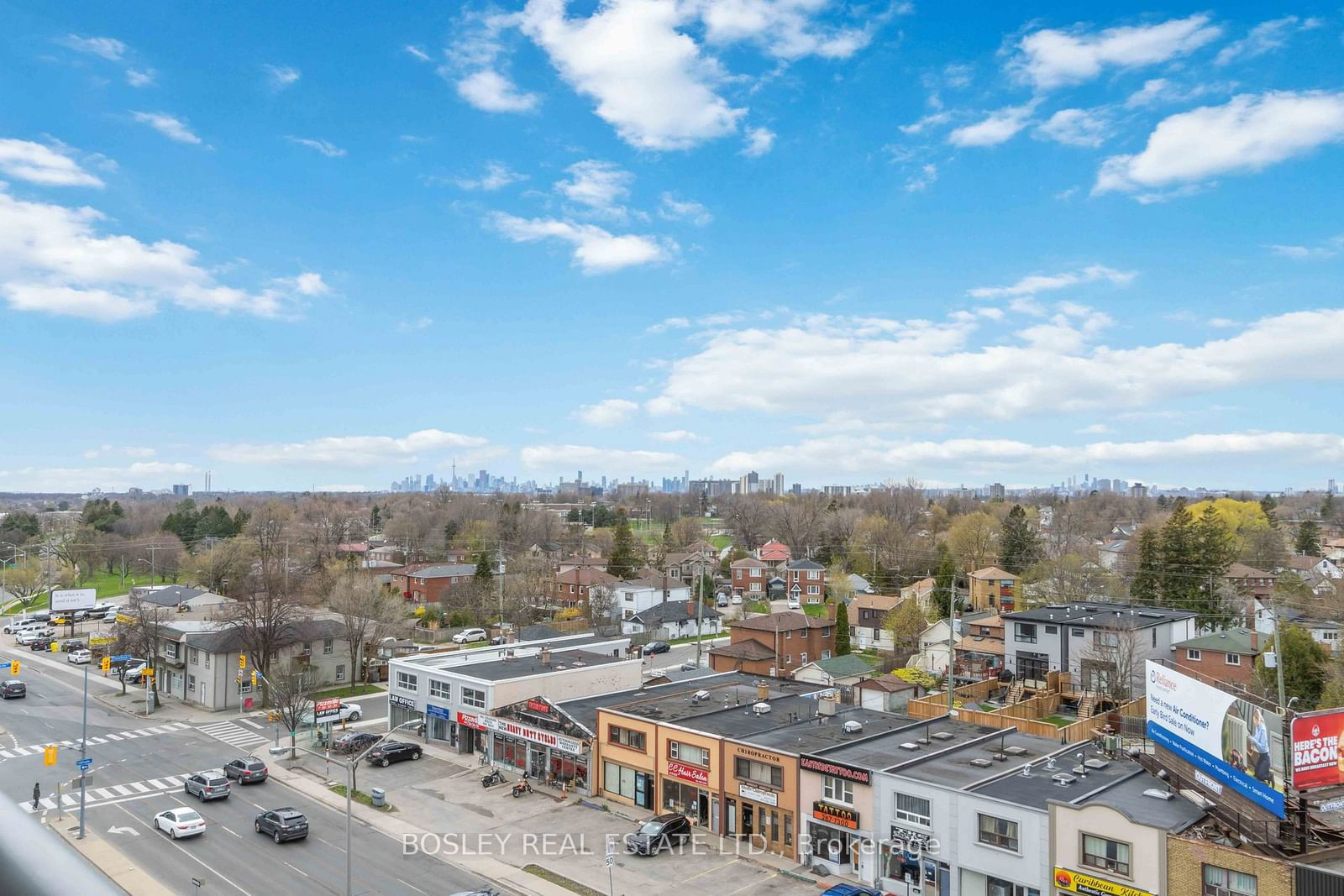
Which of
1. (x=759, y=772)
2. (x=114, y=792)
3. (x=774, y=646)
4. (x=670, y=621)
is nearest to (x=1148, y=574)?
(x=774, y=646)

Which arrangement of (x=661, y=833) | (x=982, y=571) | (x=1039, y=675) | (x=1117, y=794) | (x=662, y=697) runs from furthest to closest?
(x=982, y=571), (x=1039, y=675), (x=662, y=697), (x=661, y=833), (x=1117, y=794)

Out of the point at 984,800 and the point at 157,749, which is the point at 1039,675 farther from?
the point at 157,749

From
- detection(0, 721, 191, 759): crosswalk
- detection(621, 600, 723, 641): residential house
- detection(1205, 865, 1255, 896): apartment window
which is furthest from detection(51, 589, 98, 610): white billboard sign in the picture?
detection(1205, 865, 1255, 896): apartment window

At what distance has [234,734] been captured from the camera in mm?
49594

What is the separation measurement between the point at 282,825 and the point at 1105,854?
1086 inches

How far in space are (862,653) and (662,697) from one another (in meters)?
33.9

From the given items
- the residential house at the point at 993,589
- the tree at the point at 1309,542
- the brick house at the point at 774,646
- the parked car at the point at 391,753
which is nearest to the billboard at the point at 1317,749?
the parked car at the point at 391,753

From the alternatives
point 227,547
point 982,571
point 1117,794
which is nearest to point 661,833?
point 1117,794

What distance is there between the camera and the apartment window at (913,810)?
29422 millimetres

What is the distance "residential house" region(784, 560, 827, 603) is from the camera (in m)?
99.8

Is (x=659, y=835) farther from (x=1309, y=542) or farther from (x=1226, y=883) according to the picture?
(x=1309, y=542)

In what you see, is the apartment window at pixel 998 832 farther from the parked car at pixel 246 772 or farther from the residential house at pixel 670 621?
the residential house at pixel 670 621

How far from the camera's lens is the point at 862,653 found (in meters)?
74.0

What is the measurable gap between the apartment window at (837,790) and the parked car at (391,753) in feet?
72.3
